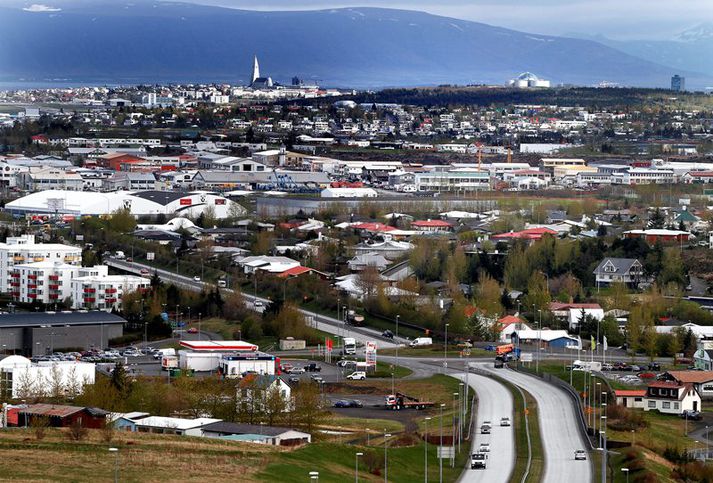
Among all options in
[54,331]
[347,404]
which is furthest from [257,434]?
[54,331]

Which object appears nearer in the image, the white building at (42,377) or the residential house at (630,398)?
the white building at (42,377)

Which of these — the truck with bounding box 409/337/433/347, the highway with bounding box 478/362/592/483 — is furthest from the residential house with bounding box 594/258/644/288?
the highway with bounding box 478/362/592/483

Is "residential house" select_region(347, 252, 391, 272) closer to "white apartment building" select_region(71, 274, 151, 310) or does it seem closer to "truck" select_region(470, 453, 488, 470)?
"white apartment building" select_region(71, 274, 151, 310)

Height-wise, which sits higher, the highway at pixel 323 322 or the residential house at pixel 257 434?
the residential house at pixel 257 434

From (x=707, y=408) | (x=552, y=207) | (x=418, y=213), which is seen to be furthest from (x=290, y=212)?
(x=707, y=408)

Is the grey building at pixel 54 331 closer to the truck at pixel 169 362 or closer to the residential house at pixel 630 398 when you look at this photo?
the truck at pixel 169 362

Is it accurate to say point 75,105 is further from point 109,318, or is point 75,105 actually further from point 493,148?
point 109,318

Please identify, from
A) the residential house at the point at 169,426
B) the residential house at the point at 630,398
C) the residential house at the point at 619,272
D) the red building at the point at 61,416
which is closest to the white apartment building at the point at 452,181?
the residential house at the point at 619,272
